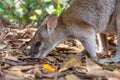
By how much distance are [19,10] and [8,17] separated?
0.28m

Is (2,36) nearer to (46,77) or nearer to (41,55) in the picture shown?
(41,55)

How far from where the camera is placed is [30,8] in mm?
8203

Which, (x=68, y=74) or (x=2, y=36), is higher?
(x=2, y=36)

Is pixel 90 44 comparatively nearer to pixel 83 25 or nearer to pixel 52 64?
pixel 83 25

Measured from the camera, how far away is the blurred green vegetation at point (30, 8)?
783 cm

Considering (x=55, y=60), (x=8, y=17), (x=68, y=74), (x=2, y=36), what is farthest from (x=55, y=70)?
(x=8, y=17)

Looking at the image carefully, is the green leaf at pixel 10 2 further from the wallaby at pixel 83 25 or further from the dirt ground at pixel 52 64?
the wallaby at pixel 83 25

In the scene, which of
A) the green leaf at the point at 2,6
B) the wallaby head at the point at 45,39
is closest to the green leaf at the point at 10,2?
the green leaf at the point at 2,6

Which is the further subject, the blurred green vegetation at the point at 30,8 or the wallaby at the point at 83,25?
the blurred green vegetation at the point at 30,8

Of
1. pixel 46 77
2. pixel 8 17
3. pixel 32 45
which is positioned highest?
pixel 8 17

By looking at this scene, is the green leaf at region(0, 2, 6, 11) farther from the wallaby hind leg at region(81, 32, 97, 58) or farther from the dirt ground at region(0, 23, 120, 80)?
the wallaby hind leg at region(81, 32, 97, 58)

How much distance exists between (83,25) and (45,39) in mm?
687

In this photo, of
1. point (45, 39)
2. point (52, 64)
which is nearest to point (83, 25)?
point (45, 39)

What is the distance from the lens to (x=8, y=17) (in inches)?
318
